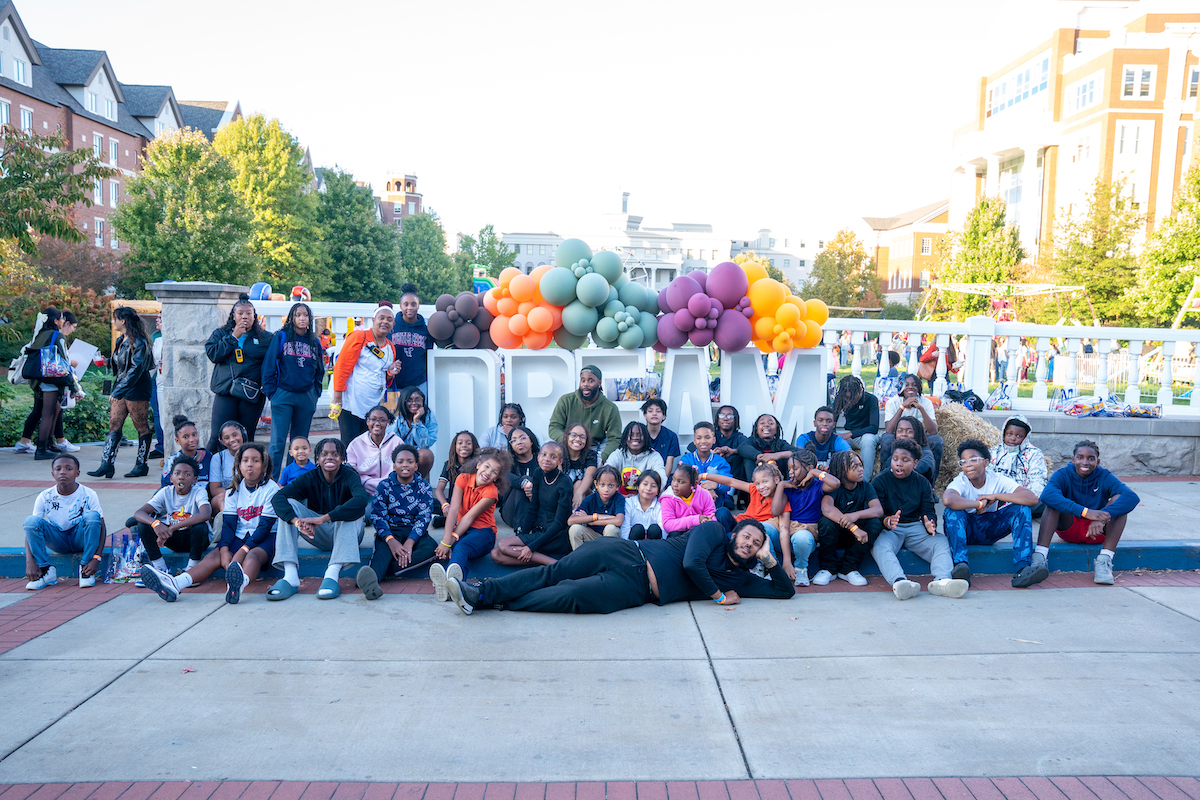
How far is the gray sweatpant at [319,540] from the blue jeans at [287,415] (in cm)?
153

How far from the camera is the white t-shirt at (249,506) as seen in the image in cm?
625

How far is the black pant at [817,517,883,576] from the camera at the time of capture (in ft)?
20.6

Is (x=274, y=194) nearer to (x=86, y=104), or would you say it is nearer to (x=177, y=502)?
(x=86, y=104)

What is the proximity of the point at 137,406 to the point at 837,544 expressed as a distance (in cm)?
730

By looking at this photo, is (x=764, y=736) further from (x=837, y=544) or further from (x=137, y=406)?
(x=137, y=406)

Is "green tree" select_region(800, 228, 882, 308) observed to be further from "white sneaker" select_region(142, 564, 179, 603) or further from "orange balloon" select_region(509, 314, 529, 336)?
"white sneaker" select_region(142, 564, 179, 603)

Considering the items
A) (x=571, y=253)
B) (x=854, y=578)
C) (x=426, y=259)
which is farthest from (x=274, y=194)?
(x=854, y=578)

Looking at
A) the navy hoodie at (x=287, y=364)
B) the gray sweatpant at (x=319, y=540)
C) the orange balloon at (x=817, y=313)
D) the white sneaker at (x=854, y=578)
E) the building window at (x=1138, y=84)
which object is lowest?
the white sneaker at (x=854, y=578)

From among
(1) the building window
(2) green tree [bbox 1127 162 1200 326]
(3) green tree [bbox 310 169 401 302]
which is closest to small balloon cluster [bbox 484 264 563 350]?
(2) green tree [bbox 1127 162 1200 326]

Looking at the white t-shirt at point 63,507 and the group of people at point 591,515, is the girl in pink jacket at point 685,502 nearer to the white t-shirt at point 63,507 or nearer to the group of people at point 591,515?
the group of people at point 591,515

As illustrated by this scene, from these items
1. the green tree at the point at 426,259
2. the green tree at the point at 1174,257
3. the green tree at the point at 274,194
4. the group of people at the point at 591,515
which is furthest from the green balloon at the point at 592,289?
the green tree at the point at 426,259

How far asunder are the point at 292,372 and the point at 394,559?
7.42ft

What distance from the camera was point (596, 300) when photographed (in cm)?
828

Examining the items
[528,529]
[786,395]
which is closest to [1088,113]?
[786,395]
